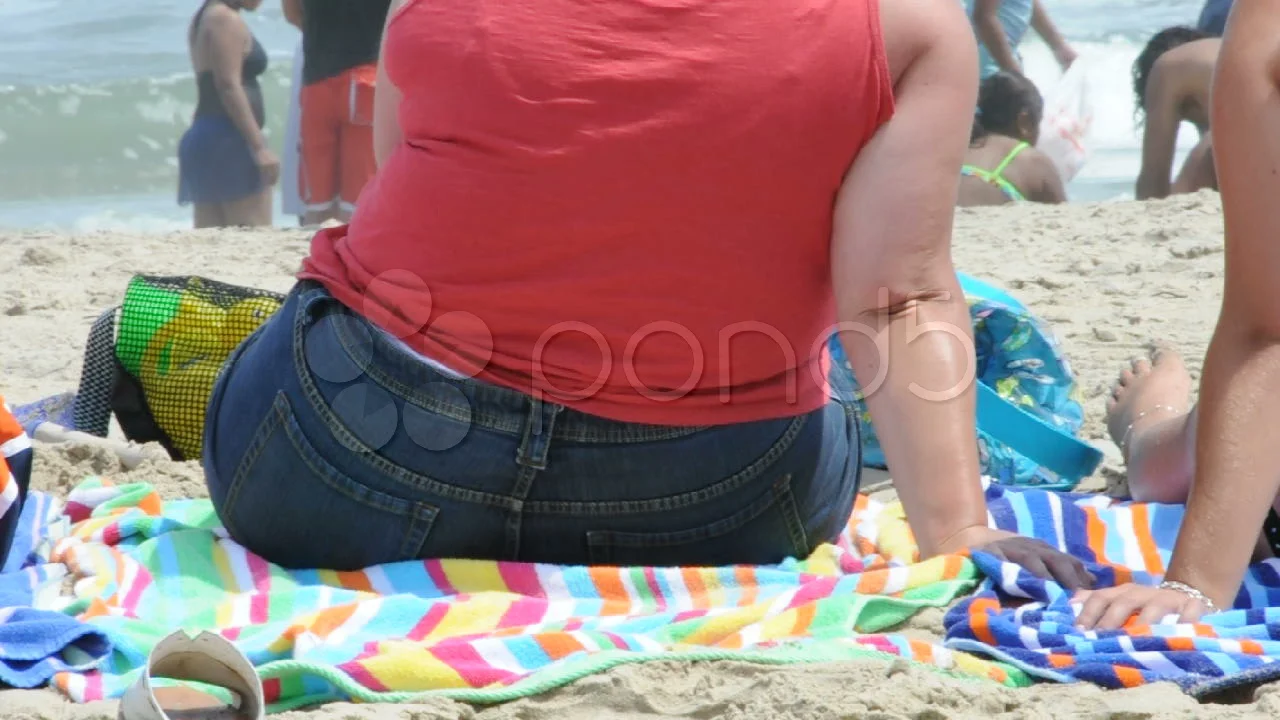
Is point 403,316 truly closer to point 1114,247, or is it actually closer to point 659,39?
point 659,39

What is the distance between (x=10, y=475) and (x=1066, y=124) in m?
6.25

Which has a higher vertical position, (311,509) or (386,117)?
(386,117)

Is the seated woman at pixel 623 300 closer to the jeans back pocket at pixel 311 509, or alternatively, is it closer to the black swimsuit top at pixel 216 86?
the jeans back pocket at pixel 311 509

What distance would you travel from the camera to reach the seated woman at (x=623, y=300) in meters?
1.77

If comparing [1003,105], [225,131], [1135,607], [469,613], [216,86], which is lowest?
[225,131]

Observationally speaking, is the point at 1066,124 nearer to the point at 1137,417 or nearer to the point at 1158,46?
the point at 1158,46

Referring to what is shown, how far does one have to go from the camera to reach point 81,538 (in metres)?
2.15

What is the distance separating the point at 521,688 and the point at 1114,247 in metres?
3.70

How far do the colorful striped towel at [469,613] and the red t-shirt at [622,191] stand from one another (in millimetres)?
240

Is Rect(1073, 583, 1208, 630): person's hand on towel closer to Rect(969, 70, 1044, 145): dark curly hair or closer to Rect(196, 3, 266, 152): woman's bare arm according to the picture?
Rect(969, 70, 1044, 145): dark curly hair

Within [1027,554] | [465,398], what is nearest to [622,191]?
[465,398]

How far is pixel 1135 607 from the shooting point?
69.9 inches

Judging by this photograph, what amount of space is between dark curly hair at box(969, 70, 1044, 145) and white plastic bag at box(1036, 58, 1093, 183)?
68 centimetres

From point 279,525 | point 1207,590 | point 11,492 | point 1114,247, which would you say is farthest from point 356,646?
point 1114,247
